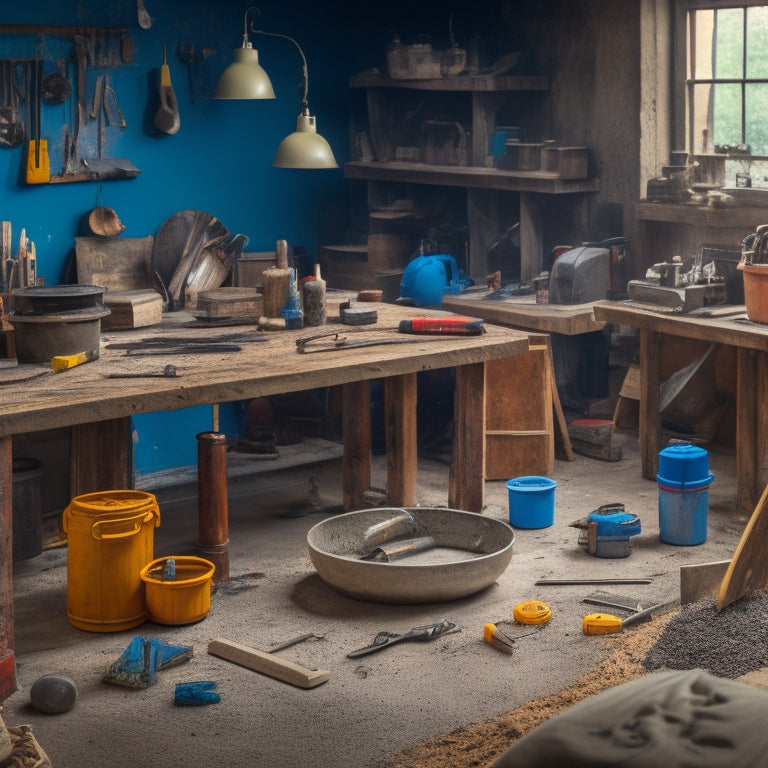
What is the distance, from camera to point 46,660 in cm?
435

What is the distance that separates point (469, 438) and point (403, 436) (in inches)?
13.5

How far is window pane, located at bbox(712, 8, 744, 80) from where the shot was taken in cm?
664

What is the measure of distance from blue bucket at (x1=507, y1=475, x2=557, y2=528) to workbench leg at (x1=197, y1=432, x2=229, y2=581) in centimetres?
142

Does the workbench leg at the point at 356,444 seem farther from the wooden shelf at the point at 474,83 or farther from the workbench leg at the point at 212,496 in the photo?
the wooden shelf at the point at 474,83

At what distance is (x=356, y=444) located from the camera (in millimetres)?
6125

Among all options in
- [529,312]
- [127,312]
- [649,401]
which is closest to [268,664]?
[127,312]

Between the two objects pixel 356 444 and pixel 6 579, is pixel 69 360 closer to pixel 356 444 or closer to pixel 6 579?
pixel 6 579

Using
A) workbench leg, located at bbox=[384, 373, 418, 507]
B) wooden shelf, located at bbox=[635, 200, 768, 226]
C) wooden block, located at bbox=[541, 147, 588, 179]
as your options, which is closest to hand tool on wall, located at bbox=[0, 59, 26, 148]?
workbench leg, located at bbox=[384, 373, 418, 507]

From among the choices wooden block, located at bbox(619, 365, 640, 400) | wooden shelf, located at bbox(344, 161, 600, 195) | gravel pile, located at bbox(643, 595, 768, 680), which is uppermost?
wooden shelf, located at bbox(344, 161, 600, 195)

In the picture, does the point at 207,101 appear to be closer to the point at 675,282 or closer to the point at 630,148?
the point at 630,148

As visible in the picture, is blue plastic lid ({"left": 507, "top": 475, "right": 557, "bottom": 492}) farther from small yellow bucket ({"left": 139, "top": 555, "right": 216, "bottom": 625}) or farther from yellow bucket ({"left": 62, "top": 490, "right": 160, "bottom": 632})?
yellow bucket ({"left": 62, "top": 490, "right": 160, "bottom": 632})

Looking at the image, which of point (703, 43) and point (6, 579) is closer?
point (6, 579)

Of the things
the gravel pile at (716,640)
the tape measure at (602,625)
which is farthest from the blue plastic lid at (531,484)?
the gravel pile at (716,640)

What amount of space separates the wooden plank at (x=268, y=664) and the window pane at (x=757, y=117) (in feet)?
13.0
